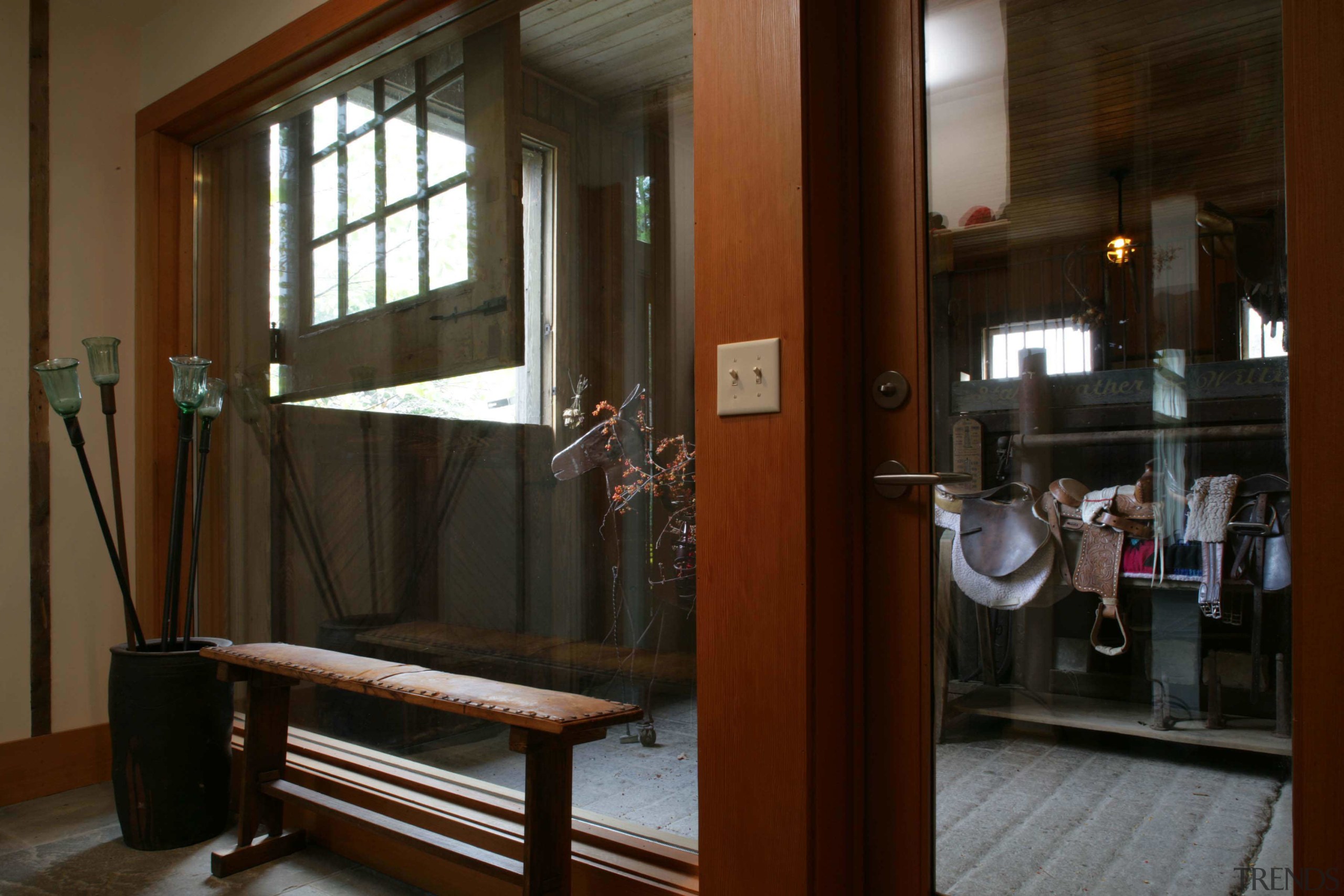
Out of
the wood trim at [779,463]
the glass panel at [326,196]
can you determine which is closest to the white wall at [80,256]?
the glass panel at [326,196]

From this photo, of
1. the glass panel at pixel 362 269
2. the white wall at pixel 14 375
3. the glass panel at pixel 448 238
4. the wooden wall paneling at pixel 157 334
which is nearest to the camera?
the glass panel at pixel 448 238

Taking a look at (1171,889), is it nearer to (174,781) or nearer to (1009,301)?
(1009,301)

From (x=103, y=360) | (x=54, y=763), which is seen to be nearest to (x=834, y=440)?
(x=103, y=360)

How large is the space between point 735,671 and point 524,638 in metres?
0.69

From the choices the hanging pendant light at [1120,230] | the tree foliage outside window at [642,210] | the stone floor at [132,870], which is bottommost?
the stone floor at [132,870]

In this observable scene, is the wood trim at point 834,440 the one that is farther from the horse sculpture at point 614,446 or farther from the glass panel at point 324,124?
the glass panel at point 324,124

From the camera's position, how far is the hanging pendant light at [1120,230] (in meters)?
1.22

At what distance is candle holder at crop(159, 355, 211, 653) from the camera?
2270 mm

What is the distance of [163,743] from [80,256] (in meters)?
1.61

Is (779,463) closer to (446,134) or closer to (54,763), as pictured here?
(446,134)

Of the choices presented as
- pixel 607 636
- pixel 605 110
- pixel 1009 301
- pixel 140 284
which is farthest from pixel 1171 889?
pixel 140 284

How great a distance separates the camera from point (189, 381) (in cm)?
228

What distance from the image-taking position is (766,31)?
4.48 feet

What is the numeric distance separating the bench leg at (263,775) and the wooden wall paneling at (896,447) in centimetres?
153
